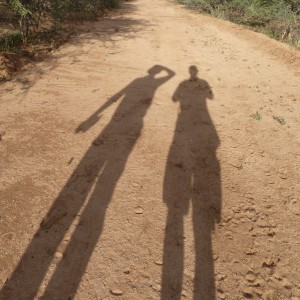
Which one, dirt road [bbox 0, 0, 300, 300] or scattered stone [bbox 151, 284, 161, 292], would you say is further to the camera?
dirt road [bbox 0, 0, 300, 300]

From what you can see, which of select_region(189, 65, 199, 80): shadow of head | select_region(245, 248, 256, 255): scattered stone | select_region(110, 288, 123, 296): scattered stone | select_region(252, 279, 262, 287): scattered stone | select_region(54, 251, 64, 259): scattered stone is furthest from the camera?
select_region(189, 65, 199, 80): shadow of head

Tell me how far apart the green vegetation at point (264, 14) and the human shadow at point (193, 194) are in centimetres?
805

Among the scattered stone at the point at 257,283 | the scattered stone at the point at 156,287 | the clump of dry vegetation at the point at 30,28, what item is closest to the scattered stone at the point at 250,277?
the scattered stone at the point at 257,283

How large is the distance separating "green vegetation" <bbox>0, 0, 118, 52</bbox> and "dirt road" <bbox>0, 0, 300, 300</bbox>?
→ 194 cm

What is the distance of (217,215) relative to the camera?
3.76 metres

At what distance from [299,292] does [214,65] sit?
7253 millimetres

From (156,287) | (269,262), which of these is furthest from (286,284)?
(156,287)

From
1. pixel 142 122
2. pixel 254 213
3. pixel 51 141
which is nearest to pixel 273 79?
pixel 142 122

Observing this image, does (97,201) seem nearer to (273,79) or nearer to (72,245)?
(72,245)

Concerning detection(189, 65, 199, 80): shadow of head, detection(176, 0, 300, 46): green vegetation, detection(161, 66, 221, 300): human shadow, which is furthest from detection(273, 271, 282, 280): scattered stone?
detection(176, 0, 300, 46): green vegetation

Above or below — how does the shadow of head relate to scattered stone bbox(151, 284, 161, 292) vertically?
above

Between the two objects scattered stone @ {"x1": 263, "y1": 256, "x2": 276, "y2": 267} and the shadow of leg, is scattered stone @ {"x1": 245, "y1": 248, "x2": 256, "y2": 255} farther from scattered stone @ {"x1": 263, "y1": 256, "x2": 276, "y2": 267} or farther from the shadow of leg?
the shadow of leg

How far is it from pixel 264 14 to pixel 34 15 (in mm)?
10759

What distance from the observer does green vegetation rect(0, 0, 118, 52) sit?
29.7 ft
